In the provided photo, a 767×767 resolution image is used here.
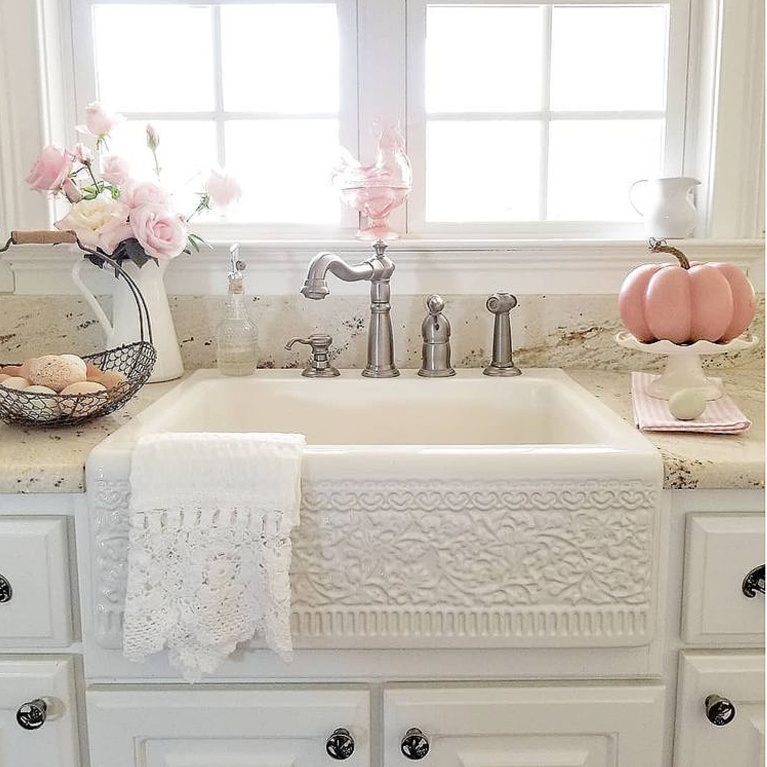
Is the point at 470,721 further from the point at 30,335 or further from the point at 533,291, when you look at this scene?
the point at 30,335

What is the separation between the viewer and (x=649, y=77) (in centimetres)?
170

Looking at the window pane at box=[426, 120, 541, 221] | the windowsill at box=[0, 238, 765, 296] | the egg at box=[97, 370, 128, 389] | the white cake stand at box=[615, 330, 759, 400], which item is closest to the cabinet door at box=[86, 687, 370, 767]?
the egg at box=[97, 370, 128, 389]

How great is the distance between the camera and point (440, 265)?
159cm

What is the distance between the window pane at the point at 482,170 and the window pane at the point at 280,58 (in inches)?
9.1

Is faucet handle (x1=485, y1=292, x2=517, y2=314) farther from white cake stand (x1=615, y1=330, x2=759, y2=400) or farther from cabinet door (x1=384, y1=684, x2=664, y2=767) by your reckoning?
cabinet door (x1=384, y1=684, x2=664, y2=767)

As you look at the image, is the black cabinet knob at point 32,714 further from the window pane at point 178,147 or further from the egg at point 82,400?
the window pane at point 178,147

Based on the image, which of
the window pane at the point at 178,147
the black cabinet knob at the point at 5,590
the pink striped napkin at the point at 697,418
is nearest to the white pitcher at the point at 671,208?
the pink striped napkin at the point at 697,418

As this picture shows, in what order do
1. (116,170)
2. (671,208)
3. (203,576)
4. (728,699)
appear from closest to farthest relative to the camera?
(203,576) < (728,699) < (116,170) < (671,208)

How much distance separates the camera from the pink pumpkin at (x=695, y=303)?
50.1 inches

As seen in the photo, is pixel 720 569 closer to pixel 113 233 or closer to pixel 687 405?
pixel 687 405

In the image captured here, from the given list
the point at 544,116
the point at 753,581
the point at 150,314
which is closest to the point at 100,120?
the point at 150,314

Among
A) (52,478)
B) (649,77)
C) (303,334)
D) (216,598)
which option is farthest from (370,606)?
(649,77)

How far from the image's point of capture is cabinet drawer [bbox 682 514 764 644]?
3.46ft

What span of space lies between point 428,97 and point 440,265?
0.35m
